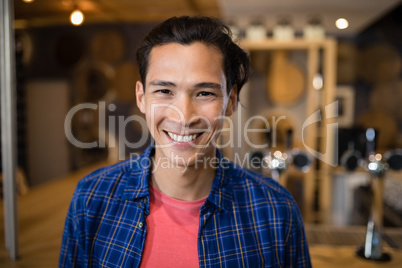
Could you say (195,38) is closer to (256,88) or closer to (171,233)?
(171,233)

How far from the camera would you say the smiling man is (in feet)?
3.39

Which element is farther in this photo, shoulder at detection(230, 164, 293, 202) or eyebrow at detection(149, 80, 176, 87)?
shoulder at detection(230, 164, 293, 202)

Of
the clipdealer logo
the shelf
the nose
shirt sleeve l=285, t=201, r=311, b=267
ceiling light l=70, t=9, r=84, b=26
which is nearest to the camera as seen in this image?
the nose

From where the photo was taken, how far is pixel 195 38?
104 cm

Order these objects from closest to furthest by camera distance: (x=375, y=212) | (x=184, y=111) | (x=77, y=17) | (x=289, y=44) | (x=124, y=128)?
(x=184, y=111), (x=375, y=212), (x=77, y=17), (x=289, y=44), (x=124, y=128)

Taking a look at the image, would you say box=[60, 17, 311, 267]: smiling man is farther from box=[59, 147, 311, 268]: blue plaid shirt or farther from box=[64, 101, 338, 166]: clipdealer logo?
box=[64, 101, 338, 166]: clipdealer logo

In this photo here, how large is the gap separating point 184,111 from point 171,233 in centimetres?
33

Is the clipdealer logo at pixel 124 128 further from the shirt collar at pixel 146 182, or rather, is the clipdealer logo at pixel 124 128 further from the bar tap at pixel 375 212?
the shirt collar at pixel 146 182

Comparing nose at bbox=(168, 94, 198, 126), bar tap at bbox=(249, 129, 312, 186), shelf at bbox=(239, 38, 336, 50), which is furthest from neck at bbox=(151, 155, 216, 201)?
shelf at bbox=(239, 38, 336, 50)

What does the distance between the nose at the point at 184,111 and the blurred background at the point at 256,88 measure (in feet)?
3.33

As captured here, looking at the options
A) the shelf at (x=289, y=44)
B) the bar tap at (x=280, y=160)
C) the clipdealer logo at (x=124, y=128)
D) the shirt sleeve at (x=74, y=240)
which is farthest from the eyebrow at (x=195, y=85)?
the shelf at (x=289, y=44)

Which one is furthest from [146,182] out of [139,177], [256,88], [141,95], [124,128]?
[124,128]

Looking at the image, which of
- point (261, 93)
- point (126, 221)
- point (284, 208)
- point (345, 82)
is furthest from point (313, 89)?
point (126, 221)

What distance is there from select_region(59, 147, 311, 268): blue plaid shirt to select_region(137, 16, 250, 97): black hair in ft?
0.97
